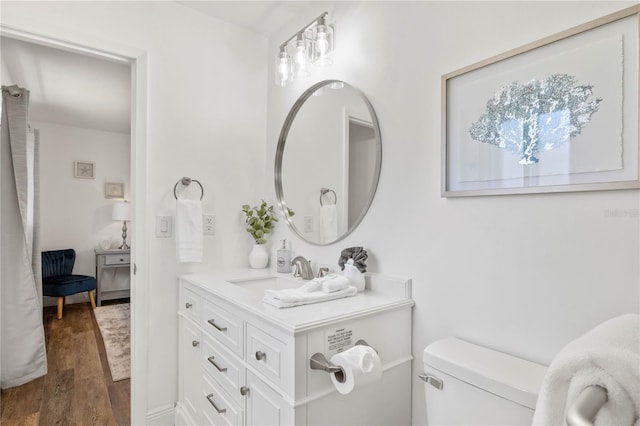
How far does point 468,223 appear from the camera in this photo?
1200 millimetres

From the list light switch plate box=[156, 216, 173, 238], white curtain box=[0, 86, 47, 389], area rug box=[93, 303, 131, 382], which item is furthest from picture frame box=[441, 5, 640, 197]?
white curtain box=[0, 86, 47, 389]

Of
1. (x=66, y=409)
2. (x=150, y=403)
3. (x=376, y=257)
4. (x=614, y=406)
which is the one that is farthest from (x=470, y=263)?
(x=66, y=409)

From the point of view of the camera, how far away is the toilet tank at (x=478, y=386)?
0.88m

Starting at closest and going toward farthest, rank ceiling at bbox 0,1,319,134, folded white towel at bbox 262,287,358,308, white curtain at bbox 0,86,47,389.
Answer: folded white towel at bbox 262,287,358,308 < ceiling at bbox 0,1,319,134 < white curtain at bbox 0,86,47,389

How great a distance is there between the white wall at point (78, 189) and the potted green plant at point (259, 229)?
360 cm

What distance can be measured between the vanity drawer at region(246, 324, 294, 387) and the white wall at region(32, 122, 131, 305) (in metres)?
4.38

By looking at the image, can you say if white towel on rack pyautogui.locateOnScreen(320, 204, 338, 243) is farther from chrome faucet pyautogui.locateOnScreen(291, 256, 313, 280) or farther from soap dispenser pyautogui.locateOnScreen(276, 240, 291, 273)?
soap dispenser pyautogui.locateOnScreen(276, 240, 291, 273)

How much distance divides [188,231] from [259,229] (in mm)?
411

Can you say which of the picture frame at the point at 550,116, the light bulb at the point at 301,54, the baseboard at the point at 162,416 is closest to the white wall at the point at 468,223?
the picture frame at the point at 550,116

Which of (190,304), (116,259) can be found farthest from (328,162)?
(116,259)

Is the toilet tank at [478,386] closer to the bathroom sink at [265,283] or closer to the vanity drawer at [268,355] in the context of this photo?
the vanity drawer at [268,355]

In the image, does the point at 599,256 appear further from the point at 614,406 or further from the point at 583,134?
the point at 614,406

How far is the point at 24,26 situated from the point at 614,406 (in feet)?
7.52

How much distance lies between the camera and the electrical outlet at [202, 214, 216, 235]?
202cm
